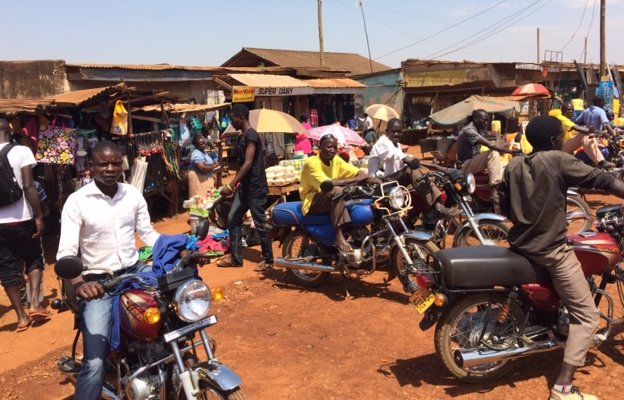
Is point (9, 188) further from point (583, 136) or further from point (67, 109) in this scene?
point (583, 136)

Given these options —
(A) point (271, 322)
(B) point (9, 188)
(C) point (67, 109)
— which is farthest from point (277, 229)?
(C) point (67, 109)

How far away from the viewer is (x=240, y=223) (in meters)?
7.00

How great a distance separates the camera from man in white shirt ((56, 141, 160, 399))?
289 centimetres

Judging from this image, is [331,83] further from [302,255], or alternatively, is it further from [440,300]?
[440,300]

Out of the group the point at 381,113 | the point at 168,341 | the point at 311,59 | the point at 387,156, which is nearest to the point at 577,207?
the point at 387,156

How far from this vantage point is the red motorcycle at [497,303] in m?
3.44

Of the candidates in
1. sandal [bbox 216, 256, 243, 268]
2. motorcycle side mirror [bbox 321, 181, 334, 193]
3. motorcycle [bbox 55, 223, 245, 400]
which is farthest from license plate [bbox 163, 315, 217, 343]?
sandal [bbox 216, 256, 243, 268]

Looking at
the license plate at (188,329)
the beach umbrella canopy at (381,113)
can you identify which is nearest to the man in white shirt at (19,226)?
the license plate at (188,329)

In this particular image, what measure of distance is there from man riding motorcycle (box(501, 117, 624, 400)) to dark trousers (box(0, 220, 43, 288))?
16.0ft

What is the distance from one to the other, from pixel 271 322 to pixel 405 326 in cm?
135

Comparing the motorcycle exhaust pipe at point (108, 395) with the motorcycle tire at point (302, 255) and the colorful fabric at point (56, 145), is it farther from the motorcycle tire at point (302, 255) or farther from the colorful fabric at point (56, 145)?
the colorful fabric at point (56, 145)

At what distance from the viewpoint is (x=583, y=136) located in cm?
779

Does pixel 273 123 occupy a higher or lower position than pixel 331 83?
lower

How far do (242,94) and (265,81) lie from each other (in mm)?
1856
